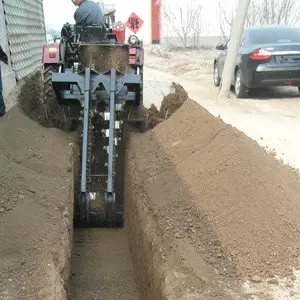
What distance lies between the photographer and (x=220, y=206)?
4598mm

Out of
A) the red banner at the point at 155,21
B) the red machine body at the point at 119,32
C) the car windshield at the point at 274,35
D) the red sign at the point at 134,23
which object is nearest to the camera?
the red machine body at the point at 119,32

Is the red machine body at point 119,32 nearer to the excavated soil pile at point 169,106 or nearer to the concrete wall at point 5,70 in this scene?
the excavated soil pile at point 169,106

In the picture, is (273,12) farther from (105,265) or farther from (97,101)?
(105,265)

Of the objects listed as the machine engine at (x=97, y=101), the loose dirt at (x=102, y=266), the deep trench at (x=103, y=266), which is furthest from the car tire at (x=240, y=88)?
the loose dirt at (x=102, y=266)

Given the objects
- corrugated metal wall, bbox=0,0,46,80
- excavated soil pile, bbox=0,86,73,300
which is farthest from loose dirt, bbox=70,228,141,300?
corrugated metal wall, bbox=0,0,46,80

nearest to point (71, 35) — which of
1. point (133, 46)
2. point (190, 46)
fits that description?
point (133, 46)

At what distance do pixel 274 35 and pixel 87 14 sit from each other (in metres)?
5.66

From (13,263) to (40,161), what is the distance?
2551mm

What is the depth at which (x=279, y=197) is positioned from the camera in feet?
14.8

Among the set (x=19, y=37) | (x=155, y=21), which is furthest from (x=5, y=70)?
(x=155, y=21)

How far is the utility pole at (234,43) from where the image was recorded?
36.7ft

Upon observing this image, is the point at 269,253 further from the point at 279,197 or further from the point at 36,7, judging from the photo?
the point at 36,7

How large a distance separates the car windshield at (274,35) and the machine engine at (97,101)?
4.12 metres

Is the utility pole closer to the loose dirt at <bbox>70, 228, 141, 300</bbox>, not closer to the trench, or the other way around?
the trench
